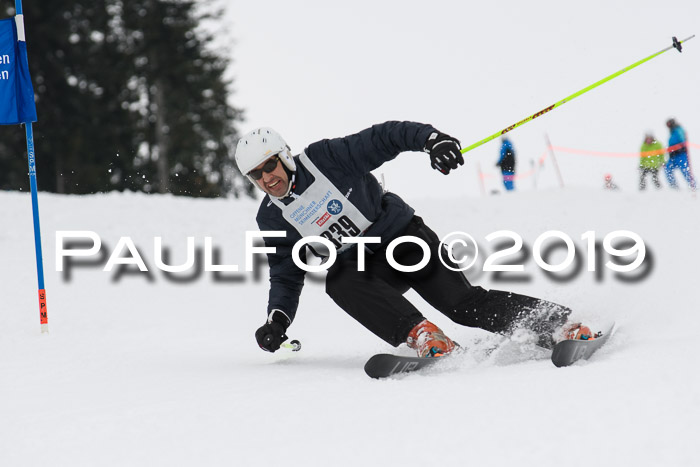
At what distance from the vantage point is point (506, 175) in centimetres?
1316

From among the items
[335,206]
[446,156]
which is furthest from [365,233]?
[446,156]

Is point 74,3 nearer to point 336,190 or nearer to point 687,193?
point 687,193

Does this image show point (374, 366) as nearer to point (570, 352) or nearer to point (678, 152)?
point (570, 352)

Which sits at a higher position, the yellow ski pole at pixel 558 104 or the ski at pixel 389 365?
the yellow ski pole at pixel 558 104

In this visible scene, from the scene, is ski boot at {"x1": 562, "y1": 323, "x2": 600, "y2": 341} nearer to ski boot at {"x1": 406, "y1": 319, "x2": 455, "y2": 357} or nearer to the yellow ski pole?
ski boot at {"x1": 406, "y1": 319, "x2": 455, "y2": 357}

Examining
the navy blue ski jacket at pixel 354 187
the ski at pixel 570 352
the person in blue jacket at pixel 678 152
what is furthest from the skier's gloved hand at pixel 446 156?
the person in blue jacket at pixel 678 152

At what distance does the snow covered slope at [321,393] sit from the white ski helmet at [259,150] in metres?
1.00

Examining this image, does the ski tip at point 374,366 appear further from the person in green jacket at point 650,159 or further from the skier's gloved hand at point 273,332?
the person in green jacket at point 650,159

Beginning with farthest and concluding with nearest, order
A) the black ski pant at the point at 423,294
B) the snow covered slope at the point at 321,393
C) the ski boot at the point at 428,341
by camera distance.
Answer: the black ski pant at the point at 423,294 → the ski boot at the point at 428,341 → the snow covered slope at the point at 321,393

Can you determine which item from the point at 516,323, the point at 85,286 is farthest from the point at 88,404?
the point at 85,286

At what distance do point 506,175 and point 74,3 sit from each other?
588 inches

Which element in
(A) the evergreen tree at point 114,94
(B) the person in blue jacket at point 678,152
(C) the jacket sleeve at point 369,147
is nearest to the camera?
(C) the jacket sleeve at point 369,147

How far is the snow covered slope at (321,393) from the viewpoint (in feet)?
6.02

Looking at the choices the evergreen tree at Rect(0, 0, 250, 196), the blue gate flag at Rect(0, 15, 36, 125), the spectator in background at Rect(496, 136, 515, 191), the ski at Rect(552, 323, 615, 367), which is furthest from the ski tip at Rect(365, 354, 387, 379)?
the evergreen tree at Rect(0, 0, 250, 196)
